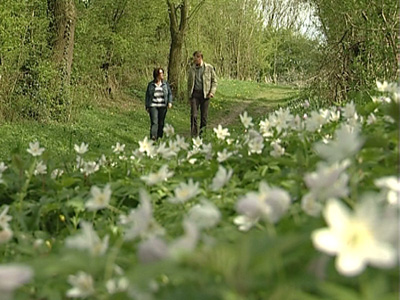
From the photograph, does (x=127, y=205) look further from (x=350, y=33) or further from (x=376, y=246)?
(x=350, y=33)

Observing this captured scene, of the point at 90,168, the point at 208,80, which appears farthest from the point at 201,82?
the point at 90,168

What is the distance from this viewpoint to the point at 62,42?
13.2 m

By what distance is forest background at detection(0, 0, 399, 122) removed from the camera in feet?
30.4

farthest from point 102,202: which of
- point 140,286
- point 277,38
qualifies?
point 277,38

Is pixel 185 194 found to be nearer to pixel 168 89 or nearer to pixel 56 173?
pixel 56 173

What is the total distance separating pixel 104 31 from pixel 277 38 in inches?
1212

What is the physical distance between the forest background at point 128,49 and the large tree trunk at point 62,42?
0.02 metres

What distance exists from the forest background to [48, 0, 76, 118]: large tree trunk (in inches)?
0.8

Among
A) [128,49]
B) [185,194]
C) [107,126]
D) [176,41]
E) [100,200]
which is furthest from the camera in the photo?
[176,41]

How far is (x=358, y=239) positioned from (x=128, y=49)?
1762cm

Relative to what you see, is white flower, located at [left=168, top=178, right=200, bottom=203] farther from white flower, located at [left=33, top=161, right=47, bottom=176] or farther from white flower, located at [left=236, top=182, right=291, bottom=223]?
white flower, located at [left=33, top=161, right=47, bottom=176]

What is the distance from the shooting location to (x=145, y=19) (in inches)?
752

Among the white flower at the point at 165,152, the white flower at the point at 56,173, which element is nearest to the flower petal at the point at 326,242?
the white flower at the point at 165,152

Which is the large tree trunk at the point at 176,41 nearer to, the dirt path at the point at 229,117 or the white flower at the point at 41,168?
the dirt path at the point at 229,117
